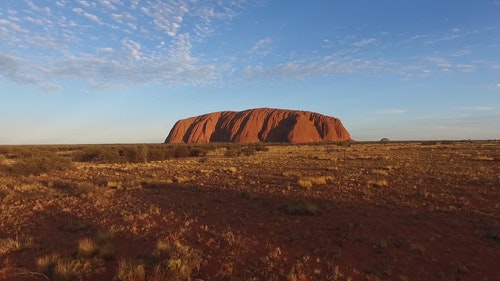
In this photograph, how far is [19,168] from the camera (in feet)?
72.7

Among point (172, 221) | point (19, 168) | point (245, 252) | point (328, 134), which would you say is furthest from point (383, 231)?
point (328, 134)

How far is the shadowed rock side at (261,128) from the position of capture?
117438 mm

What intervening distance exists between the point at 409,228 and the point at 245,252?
11.6ft

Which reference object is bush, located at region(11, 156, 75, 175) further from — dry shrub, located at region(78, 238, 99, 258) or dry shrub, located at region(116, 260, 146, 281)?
dry shrub, located at region(116, 260, 146, 281)

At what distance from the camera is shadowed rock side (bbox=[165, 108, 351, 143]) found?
117 metres

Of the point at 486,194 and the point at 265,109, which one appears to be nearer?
the point at 486,194

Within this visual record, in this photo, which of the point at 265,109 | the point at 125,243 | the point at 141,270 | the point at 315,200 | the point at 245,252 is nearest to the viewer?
the point at 141,270

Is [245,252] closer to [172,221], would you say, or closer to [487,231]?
[172,221]

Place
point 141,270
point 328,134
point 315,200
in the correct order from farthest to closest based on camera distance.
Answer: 1. point 328,134
2. point 315,200
3. point 141,270

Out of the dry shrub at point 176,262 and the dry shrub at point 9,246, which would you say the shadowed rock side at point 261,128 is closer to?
the dry shrub at point 9,246

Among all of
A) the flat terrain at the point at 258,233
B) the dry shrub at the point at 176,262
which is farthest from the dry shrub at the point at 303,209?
the dry shrub at the point at 176,262

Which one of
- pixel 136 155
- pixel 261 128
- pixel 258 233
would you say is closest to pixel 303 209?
pixel 258 233

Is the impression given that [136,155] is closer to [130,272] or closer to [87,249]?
[87,249]

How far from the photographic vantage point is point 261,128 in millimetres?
123375
